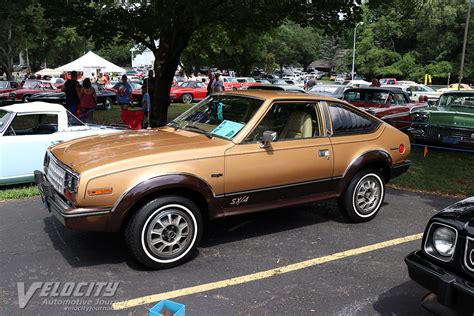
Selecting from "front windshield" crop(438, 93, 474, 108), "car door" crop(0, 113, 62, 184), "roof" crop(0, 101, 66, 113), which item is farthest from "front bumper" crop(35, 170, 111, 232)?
"front windshield" crop(438, 93, 474, 108)

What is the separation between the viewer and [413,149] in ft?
35.1

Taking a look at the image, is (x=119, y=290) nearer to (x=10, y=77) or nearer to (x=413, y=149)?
(x=413, y=149)

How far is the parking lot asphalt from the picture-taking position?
12.2 ft

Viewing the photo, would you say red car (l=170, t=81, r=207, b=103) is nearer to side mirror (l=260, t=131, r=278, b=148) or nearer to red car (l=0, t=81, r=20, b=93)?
red car (l=0, t=81, r=20, b=93)

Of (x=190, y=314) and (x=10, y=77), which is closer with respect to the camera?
(x=190, y=314)

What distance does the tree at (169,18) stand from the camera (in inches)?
479

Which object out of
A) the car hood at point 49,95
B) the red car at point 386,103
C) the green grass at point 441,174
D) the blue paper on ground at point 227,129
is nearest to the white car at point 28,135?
the blue paper on ground at point 227,129

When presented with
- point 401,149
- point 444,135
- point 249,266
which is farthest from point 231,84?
point 249,266

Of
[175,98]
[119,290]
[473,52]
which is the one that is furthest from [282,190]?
[473,52]

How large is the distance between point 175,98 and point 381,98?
15.6 metres

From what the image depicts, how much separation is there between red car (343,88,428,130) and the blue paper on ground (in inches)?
310

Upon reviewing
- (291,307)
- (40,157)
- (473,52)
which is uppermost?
(473,52)

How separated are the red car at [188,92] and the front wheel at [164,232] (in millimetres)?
22238

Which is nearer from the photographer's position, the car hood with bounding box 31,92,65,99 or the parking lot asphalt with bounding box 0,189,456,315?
the parking lot asphalt with bounding box 0,189,456,315
